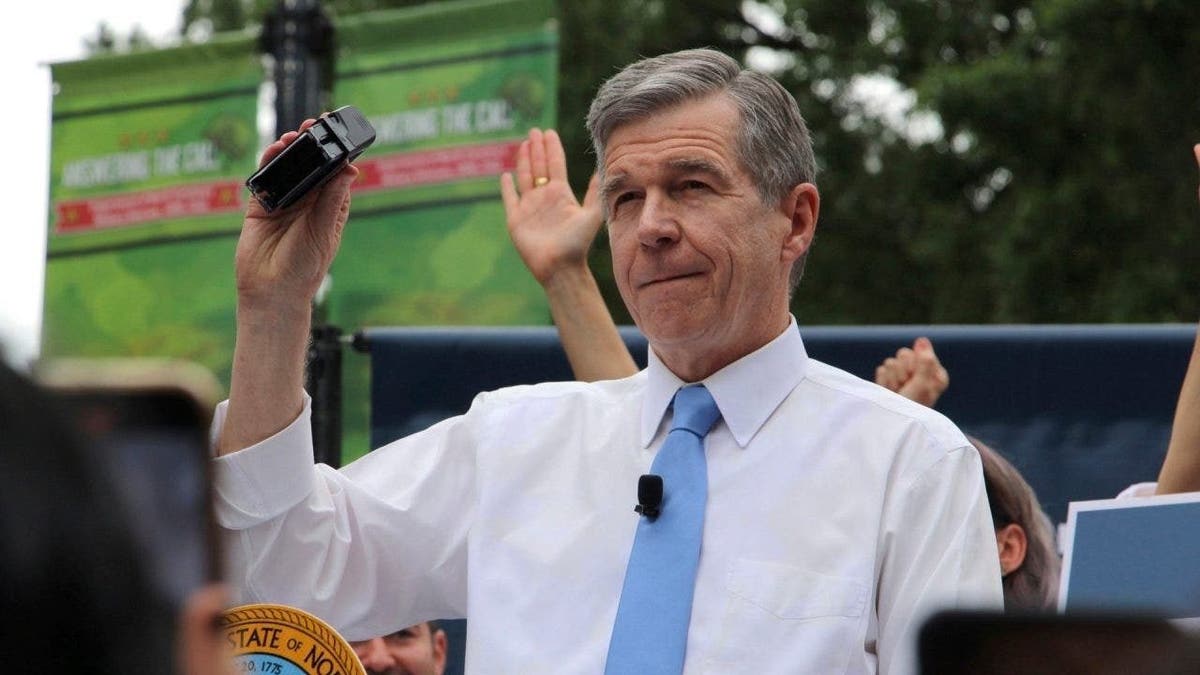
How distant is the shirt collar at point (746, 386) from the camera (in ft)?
9.59

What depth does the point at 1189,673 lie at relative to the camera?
2.77 feet

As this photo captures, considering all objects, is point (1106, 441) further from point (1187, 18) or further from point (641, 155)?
point (1187, 18)

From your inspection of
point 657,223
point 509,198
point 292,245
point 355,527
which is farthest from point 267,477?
point 509,198

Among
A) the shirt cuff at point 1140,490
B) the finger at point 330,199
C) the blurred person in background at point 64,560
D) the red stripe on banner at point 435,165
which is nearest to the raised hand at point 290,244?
the finger at point 330,199

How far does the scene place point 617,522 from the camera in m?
2.88

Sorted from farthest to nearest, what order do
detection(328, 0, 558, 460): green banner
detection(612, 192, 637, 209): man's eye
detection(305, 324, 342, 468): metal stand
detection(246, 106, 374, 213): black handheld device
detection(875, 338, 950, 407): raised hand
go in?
detection(328, 0, 558, 460): green banner < detection(305, 324, 342, 468): metal stand < detection(875, 338, 950, 407): raised hand < detection(612, 192, 637, 209): man's eye < detection(246, 106, 374, 213): black handheld device

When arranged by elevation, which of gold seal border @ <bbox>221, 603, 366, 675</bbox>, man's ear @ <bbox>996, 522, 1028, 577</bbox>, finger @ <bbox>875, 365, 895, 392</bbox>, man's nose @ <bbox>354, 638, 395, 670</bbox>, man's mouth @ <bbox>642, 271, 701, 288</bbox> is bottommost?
man's nose @ <bbox>354, 638, 395, 670</bbox>

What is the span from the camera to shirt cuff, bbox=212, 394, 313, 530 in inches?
109

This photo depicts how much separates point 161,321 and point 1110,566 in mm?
4807

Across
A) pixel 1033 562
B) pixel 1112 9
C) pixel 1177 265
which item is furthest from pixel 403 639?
pixel 1177 265

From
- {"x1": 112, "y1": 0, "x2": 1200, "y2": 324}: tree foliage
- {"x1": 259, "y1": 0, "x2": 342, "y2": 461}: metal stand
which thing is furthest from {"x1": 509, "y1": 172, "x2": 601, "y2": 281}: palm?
{"x1": 112, "y1": 0, "x2": 1200, "y2": 324}: tree foliage

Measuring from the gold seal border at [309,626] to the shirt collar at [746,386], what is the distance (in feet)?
2.02

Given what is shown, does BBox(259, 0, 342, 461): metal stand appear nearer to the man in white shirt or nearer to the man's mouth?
the man in white shirt

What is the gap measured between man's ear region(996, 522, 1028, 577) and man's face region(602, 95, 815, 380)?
1.35m
